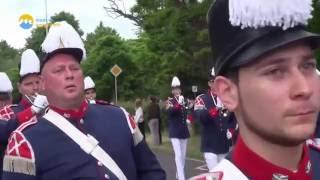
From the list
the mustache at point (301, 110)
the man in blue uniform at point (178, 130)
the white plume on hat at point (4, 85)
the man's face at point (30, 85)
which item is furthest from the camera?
the man in blue uniform at point (178, 130)

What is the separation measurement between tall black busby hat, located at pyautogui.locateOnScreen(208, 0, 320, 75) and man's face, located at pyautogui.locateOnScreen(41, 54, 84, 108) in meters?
2.23

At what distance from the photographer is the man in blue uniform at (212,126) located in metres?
11.4

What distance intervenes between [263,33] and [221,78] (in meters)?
0.24

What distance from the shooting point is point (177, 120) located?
1577cm

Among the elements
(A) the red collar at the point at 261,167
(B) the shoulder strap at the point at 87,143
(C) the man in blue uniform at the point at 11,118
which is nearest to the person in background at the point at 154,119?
(C) the man in blue uniform at the point at 11,118

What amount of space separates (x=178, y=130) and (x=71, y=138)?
10872mm

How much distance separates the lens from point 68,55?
4.94 metres

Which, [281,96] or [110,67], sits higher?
[110,67]

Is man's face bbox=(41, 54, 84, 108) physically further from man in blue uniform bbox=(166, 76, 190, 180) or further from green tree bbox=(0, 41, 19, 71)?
green tree bbox=(0, 41, 19, 71)

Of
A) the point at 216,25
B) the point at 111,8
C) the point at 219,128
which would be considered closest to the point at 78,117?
the point at 216,25

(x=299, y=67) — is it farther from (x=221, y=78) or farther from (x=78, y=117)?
(x=78, y=117)

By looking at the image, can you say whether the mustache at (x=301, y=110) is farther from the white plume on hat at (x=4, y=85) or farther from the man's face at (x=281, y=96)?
the white plume on hat at (x=4, y=85)

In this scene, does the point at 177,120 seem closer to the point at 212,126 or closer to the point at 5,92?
the point at 212,126

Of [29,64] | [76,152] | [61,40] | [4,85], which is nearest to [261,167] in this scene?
[76,152]
